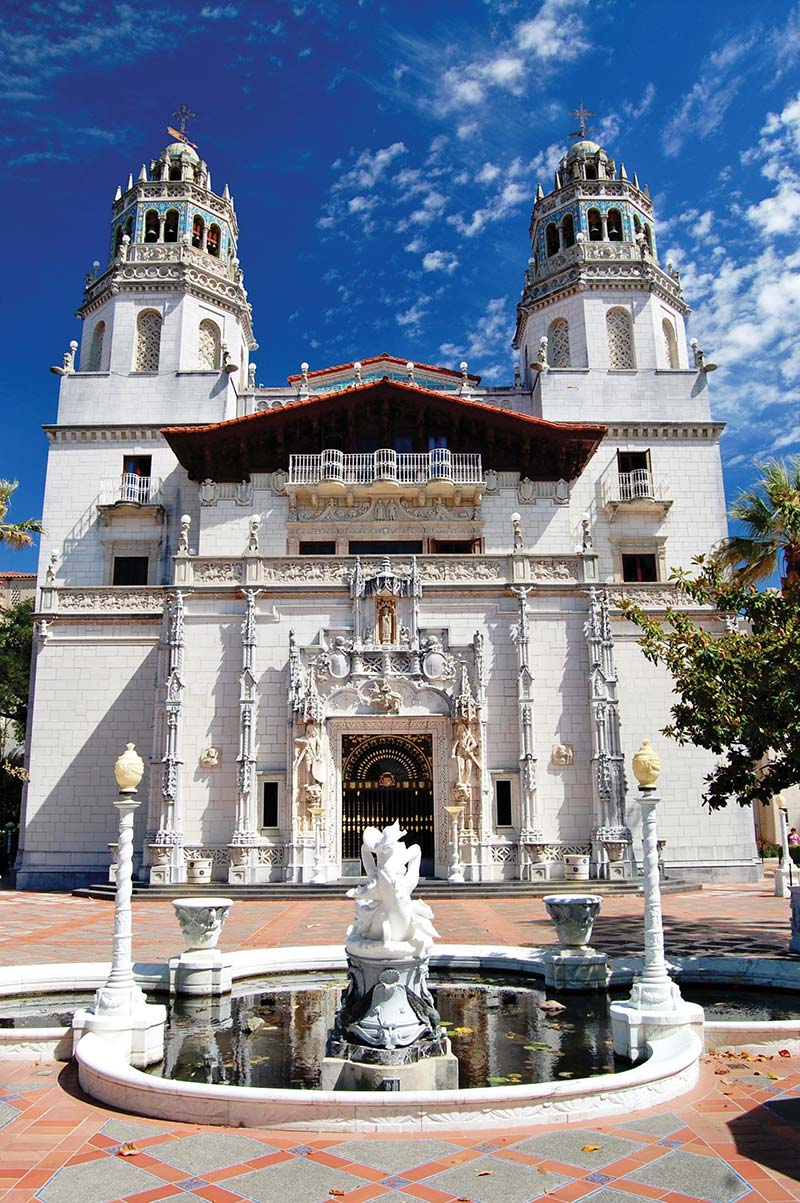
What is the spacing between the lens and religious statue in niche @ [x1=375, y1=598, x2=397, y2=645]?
26.9 m

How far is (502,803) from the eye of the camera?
2616 cm

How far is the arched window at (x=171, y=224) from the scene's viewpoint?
36000mm

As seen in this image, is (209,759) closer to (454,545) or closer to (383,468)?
(454,545)

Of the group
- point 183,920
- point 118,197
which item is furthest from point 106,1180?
point 118,197

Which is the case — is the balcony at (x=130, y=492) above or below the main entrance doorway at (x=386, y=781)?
above

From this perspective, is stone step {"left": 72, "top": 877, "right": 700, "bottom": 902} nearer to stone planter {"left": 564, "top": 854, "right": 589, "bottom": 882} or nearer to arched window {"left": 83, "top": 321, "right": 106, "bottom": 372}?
stone planter {"left": 564, "top": 854, "right": 589, "bottom": 882}

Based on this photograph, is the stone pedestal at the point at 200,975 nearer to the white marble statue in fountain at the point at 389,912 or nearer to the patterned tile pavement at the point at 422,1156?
the patterned tile pavement at the point at 422,1156

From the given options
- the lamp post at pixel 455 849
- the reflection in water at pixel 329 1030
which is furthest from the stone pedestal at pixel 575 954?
the lamp post at pixel 455 849

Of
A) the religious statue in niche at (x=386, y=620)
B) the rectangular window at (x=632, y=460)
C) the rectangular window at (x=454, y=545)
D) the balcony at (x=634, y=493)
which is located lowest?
the religious statue in niche at (x=386, y=620)

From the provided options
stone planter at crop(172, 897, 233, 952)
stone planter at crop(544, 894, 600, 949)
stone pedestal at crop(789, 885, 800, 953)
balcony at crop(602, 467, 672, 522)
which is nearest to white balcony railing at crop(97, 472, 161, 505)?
balcony at crop(602, 467, 672, 522)

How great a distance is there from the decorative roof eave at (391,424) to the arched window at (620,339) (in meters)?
4.98

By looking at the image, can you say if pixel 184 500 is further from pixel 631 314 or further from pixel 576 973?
pixel 576 973

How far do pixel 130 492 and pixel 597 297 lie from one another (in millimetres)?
19460

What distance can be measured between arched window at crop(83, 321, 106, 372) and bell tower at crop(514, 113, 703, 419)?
17.1m
